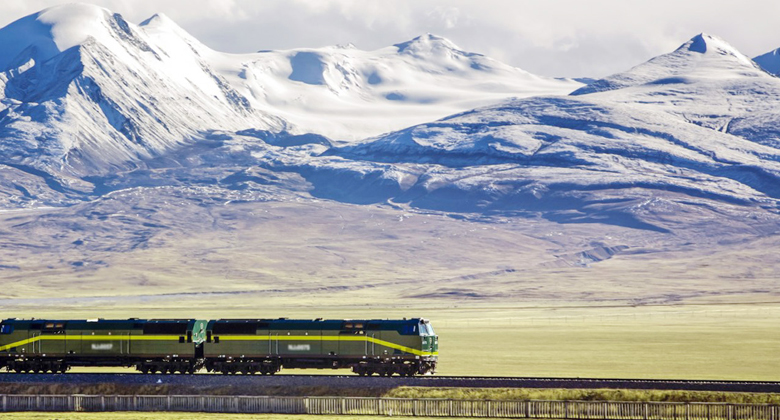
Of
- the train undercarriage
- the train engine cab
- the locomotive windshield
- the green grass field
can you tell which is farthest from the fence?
the green grass field

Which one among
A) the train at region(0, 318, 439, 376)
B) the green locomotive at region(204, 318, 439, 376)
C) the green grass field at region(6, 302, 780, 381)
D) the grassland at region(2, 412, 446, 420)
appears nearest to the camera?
the grassland at region(2, 412, 446, 420)

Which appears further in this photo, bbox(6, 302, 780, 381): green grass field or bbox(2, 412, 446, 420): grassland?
bbox(6, 302, 780, 381): green grass field

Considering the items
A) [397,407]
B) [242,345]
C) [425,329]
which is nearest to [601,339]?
[425,329]

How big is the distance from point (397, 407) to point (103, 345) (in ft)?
82.5

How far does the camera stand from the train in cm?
7731

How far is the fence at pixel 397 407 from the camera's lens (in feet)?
209

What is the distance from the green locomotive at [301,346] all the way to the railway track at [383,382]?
382cm

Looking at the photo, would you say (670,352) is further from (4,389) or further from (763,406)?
(4,389)

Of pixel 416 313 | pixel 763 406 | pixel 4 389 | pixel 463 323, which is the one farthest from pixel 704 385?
pixel 416 313

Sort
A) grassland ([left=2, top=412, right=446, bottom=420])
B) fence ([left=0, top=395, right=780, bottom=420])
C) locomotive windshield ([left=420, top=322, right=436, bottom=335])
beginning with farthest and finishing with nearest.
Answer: locomotive windshield ([left=420, top=322, right=436, bottom=335]) < grassland ([left=2, top=412, right=446, bottom=420]) < fence ([left=0, top=395, right=780, bottom=420])

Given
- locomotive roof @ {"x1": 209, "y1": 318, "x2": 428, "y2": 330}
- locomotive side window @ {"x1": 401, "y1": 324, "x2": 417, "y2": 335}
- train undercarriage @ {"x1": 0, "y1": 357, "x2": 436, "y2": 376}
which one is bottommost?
train undercarriage @ {"x1": 0, "y1": 357, "x2": 436, "y2": 376}

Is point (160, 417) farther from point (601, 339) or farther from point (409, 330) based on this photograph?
point (601, 339)

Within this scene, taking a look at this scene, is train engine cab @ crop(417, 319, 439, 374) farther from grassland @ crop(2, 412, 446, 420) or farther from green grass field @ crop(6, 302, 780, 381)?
grassland @ crop(2, 412, 446, 420)

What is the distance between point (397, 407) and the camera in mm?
67125
